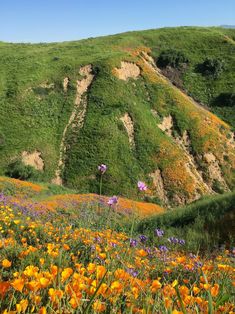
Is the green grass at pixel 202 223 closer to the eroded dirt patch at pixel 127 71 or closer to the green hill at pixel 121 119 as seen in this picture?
the green hill at pixel 121 119

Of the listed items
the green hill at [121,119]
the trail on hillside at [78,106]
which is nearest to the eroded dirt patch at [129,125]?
the green hill at [121,119]

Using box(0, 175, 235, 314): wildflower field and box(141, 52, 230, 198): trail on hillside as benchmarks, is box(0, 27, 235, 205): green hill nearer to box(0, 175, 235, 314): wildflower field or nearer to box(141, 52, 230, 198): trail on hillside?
box(141, 52, 230, 198): trail on hillside

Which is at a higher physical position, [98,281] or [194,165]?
[98,281]

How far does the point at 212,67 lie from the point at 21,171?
147 ft

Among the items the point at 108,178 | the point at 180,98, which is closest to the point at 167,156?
the point at 108,178

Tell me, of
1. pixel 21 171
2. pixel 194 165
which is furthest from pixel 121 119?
pixel 21 171

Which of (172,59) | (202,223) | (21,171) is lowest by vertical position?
(21,171)

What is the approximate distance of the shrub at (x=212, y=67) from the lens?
7694 cm

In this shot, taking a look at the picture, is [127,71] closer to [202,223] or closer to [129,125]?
[129,125]

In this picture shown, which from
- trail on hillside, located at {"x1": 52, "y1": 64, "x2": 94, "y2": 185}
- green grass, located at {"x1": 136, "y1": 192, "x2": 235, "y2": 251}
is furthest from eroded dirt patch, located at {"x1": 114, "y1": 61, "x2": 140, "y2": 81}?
green grass, located at {"x1": 136, "y1": 192, "x2": 235, "y2": 251}

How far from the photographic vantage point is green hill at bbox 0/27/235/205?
54.0 m

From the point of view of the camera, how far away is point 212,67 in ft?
255

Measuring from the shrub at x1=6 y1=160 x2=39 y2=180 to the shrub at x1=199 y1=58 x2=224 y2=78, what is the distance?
41.7 m

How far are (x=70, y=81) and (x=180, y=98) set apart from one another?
62.1 ft
